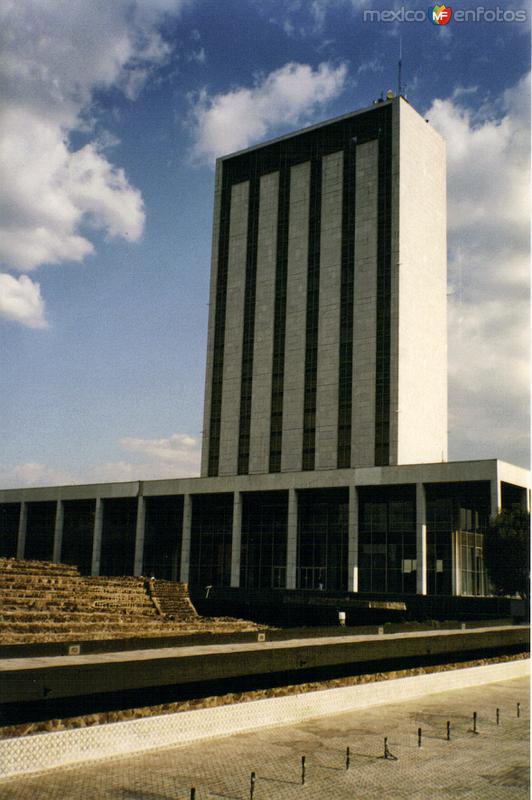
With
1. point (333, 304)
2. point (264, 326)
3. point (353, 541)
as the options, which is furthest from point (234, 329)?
point (353, 541)

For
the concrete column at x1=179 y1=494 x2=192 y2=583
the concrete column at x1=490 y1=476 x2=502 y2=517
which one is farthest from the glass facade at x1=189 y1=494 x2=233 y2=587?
the concrete column at x1=490 y1=476 x2=502 y2=517

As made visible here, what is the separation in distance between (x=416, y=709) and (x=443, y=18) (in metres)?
27.5

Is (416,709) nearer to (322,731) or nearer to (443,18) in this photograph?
(322,731)

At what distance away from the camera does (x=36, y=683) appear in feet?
73.2

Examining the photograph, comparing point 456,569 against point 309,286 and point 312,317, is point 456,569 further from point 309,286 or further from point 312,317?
point 309,286

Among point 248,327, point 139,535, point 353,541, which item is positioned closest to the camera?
point 353,541

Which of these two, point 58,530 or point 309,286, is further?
point 309,286

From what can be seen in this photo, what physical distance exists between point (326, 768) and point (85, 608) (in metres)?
29.6

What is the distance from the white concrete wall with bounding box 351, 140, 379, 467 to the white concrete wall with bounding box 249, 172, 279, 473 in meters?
12.6

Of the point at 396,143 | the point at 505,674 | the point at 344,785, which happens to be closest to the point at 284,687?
the point at 344,785

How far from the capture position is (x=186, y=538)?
9206 centimetres

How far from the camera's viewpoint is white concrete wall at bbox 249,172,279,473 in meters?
102

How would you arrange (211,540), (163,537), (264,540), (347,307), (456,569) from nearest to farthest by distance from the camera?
(456,569), (264,540), (211,540), (163,537), (347,307)

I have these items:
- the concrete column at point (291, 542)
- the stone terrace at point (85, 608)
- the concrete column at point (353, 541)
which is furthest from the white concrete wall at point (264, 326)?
the stone terrace at point (85, 608)
